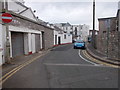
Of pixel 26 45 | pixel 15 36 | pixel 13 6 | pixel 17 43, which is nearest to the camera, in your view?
pixel 15 36

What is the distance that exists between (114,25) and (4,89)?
23839 millimetres

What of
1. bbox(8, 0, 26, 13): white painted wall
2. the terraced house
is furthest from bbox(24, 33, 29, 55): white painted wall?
bbox(8, 0, 26, 13): white painted wall

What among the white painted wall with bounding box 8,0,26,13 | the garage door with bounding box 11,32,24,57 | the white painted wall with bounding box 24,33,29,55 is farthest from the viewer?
the white painted wall with bounding box 8,0,26,13

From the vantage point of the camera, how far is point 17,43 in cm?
1134

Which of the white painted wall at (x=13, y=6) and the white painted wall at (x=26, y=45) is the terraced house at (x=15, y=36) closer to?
the white painted wall at (x=26, y=45)

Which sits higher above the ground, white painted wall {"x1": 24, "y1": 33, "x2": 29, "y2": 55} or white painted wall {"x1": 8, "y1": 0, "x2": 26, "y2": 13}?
white painted wall {"x1": 8, "y1": 0, "x2": 26, "y2": 13}

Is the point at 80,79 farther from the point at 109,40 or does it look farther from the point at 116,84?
the point at 109,40

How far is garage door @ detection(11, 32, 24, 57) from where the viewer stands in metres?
10.5

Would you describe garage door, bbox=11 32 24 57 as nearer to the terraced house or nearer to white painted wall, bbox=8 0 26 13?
the terraced house

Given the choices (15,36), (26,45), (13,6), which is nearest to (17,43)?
(15,36)

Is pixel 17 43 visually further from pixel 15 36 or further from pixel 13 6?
pixel 13 6

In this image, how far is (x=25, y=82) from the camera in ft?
15.6

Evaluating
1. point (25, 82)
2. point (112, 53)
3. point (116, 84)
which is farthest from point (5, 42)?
point (112, 53)

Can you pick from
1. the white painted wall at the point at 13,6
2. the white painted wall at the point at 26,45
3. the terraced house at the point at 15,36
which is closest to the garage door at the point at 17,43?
the terraced house at the point at 15,36
